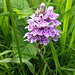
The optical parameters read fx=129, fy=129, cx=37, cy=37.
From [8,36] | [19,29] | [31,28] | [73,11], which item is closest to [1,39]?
[8,36]

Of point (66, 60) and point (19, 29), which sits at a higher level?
point (19, 29)

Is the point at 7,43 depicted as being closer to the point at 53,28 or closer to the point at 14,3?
the point at 14,3

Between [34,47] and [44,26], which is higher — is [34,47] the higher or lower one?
the lower one

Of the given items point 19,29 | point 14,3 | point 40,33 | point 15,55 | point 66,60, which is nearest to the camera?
point 40,33

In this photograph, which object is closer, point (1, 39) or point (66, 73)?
point (66, 73)

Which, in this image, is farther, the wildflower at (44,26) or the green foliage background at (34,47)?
the green foliage background at (34,47)

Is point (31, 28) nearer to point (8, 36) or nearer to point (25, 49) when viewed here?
point (25, 49)

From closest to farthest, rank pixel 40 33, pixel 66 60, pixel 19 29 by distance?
pixel 40 33 < pixel 66 60 < pixel 19 29

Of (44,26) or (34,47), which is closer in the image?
(44,26)

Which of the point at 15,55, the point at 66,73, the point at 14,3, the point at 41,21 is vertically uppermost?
the point at 14,3

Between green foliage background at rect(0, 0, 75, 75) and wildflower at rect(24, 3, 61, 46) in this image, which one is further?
green foliage background at rect(0, 0, 75, 75)

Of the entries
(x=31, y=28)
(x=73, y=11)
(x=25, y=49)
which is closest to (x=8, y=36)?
(x=25, y=49)
